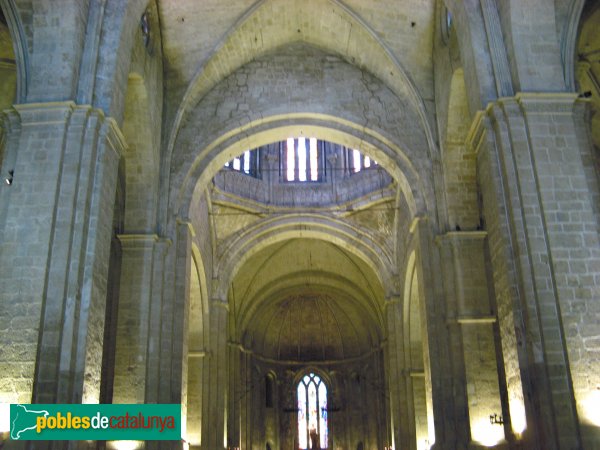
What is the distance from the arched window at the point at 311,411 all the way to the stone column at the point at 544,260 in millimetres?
23561

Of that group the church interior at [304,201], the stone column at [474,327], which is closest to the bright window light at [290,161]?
the church interior at [304,201]

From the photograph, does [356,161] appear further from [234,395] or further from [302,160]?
[234,395]

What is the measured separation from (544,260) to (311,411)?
25054 millimetres

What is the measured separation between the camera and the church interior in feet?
31.3

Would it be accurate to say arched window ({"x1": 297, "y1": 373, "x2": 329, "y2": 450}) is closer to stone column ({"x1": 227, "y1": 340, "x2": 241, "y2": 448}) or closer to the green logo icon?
stone column ({"x1": 227, "y1": 340, "x2": 241, "y2": 448})

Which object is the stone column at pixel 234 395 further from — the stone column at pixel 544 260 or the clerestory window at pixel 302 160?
the stone column at pixel 544 260

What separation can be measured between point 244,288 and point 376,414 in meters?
8.61

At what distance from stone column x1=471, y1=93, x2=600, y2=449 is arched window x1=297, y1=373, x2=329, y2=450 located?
23561 millimetres

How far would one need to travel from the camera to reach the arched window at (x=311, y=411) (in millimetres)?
32500

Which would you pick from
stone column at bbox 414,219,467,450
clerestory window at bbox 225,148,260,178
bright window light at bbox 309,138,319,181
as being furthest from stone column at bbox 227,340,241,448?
stone column at bbox 414,219,467,450

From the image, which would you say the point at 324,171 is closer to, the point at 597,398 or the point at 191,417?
the point at 191,417

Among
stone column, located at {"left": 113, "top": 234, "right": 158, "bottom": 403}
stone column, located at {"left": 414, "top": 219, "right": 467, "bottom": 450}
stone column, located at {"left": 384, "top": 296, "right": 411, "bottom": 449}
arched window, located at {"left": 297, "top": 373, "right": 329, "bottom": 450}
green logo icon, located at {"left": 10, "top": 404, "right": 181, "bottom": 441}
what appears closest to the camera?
green logo icon, located at {"left": 10, "top": 404, "right": 181, "bottom": 441}

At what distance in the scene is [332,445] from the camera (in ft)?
106

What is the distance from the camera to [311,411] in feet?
108
